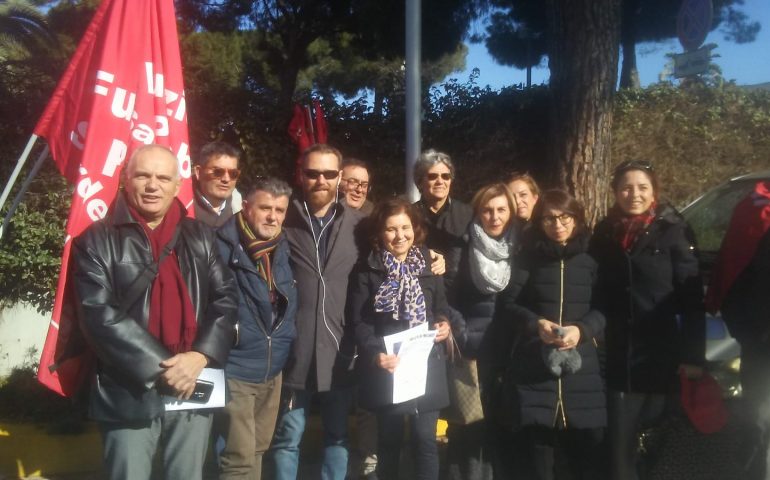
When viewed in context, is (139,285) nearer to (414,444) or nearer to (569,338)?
(414,444)

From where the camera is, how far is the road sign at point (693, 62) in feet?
23.8

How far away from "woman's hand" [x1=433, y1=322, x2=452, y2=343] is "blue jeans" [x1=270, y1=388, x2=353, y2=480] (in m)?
0.56

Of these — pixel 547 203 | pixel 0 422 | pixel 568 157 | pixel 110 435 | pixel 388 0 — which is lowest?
pixel 0 422

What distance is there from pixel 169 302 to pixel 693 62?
636 centimetres

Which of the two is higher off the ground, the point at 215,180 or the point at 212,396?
the point at 215,180

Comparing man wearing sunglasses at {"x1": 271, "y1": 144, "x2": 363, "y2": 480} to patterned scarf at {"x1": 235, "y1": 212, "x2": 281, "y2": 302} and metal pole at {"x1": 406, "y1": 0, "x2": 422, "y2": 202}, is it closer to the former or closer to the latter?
patterned scarf at {"x1": 235, "y1": 212, "x2": 281, "y2": 302}

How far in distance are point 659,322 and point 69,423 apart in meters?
3.69

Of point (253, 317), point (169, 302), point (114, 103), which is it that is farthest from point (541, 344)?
point (114, 103)

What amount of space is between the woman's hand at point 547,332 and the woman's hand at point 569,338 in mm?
23

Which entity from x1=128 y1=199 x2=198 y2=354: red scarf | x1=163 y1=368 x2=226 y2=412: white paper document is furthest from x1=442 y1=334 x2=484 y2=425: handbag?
x1=128 y1=199 x2=198 y2=354: red scarf

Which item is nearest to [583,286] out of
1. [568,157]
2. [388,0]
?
[568,157]

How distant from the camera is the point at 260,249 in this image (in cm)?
335

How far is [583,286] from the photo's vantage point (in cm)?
349

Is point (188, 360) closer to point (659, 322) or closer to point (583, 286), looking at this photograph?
point (583, 286)
